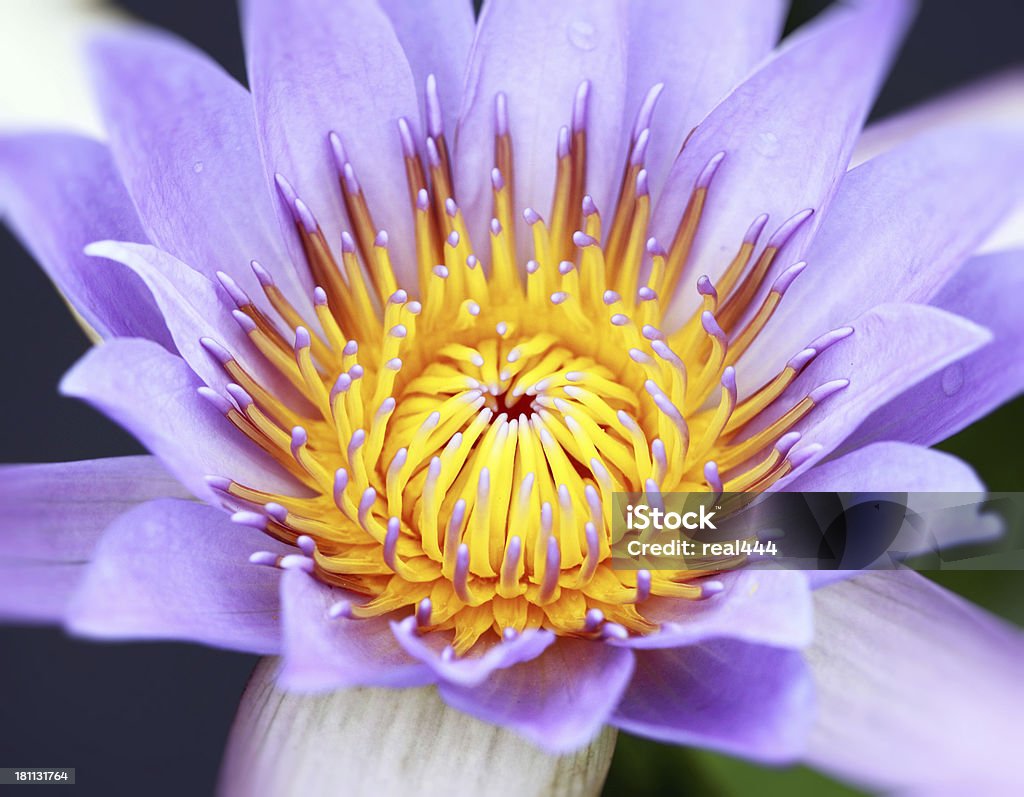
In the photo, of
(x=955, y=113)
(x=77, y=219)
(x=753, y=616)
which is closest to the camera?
(x=753, y=616)

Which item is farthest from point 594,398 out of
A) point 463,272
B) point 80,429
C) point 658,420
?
point 80,429

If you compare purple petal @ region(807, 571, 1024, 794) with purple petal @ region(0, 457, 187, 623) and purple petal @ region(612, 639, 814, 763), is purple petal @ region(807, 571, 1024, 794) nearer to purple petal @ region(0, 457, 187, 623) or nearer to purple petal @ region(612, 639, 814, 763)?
purple petal @ region(612, 639, 814, 763)

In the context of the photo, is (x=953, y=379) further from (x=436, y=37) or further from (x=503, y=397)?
(x=436, y=37)

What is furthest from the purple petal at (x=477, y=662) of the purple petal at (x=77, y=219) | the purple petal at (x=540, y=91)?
the purple petal at (x=540, y=91)

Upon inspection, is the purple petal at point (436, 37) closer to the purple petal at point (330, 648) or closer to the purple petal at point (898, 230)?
the purple petal at point (898, 230)

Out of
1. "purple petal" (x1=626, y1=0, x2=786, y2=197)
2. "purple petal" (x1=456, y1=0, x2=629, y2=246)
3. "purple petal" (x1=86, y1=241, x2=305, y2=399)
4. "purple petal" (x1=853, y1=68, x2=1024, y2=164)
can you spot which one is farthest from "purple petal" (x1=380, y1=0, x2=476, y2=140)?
"purple petal" (x1=853, y1=68, x2=1024, y2=164)

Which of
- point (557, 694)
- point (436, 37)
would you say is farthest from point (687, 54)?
point (557, 694)
